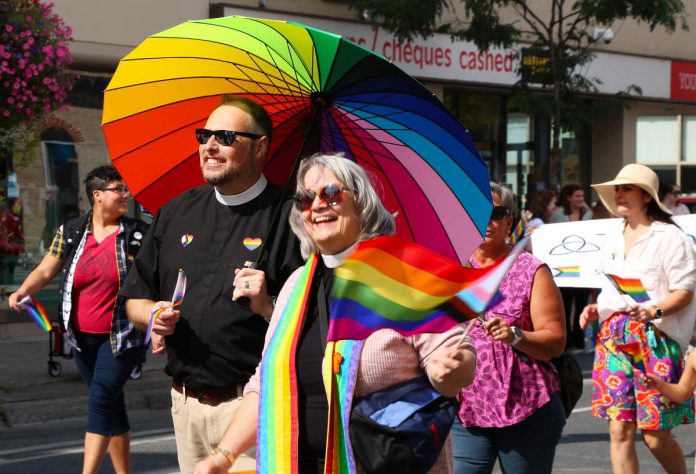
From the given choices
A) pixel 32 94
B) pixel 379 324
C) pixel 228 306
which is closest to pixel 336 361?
pixel 379 324

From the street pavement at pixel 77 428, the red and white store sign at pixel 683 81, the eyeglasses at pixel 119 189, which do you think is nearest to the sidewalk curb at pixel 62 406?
the street pavement at pixel 77 428

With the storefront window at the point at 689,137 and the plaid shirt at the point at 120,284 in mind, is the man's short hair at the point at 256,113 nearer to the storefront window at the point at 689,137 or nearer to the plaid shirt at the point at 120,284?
the plaid shirt at the point at 120,284

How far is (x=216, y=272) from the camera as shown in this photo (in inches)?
170

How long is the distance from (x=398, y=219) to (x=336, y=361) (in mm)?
1395

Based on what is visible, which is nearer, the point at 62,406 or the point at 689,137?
the point at 62,406

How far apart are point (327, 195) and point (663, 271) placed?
12.5 ft

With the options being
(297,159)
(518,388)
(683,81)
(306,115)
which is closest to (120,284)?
(297,159)

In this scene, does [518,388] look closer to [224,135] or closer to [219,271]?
[219,271]

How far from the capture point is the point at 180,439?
176 inches

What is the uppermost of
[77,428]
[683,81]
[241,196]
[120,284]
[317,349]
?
[683,81]

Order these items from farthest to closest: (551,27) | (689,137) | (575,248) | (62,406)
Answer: (689,137)
(551,27)
(62,406)
(575,248)

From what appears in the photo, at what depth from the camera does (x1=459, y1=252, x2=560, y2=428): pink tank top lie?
5051 mm

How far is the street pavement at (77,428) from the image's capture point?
323 inches

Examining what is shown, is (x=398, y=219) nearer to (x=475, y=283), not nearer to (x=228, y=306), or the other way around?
(x=228, y=306)
